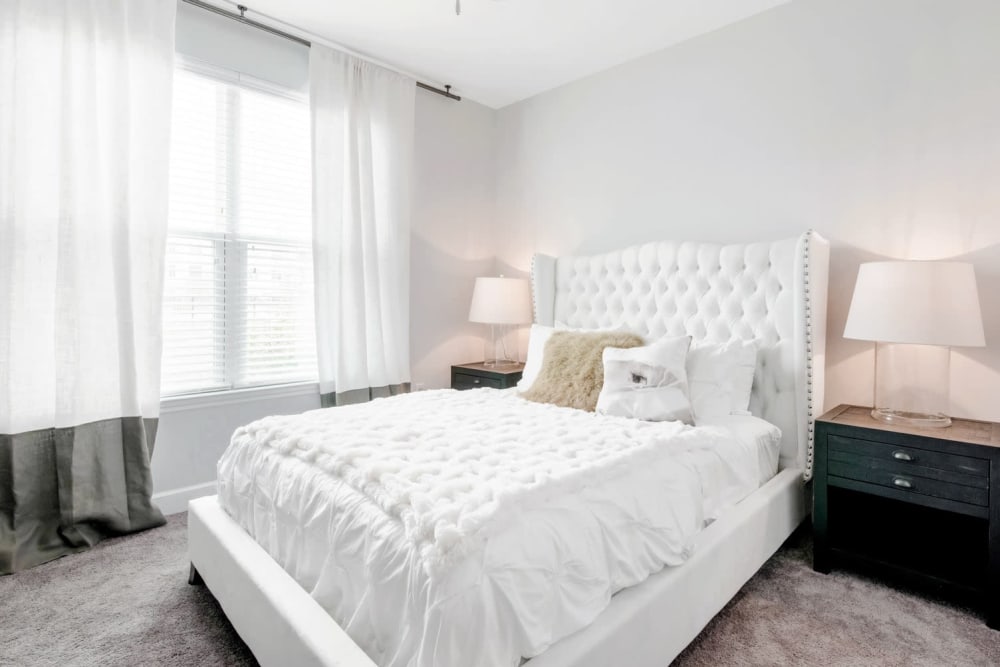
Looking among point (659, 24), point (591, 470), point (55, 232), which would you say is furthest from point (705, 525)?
point (55, 232)

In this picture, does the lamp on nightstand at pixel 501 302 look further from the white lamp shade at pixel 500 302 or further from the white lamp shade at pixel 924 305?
the white lamp shade at pixel 924 305

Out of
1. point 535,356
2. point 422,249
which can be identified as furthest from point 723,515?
point 422,249

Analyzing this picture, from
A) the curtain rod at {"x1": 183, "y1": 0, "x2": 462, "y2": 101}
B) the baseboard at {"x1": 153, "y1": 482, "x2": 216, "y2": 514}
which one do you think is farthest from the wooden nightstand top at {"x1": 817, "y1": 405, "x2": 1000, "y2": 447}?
the curtain rod at {"x1": 183, "y1": 0, "x2": 462, "y2": 101}

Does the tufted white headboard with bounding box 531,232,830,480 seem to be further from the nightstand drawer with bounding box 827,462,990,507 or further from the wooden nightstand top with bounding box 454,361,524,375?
the wooden nightstand top with bounding box 454,361,524,375

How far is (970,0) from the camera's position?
7.34ft

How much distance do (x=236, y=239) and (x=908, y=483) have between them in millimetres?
3389

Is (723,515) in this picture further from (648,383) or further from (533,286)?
(533,286)

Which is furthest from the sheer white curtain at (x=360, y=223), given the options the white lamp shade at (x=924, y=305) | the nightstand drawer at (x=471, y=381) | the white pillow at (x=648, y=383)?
the white lamp shade at (x=924, y=305)

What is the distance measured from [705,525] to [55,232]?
295 centimetres

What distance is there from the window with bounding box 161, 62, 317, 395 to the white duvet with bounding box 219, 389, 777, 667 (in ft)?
3.79

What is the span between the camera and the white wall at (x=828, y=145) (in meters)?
2.24

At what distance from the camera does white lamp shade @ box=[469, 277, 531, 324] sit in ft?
12.1

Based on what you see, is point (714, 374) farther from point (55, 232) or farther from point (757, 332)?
point (55, 232)

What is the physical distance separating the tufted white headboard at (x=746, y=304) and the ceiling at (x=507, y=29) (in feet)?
4.01
